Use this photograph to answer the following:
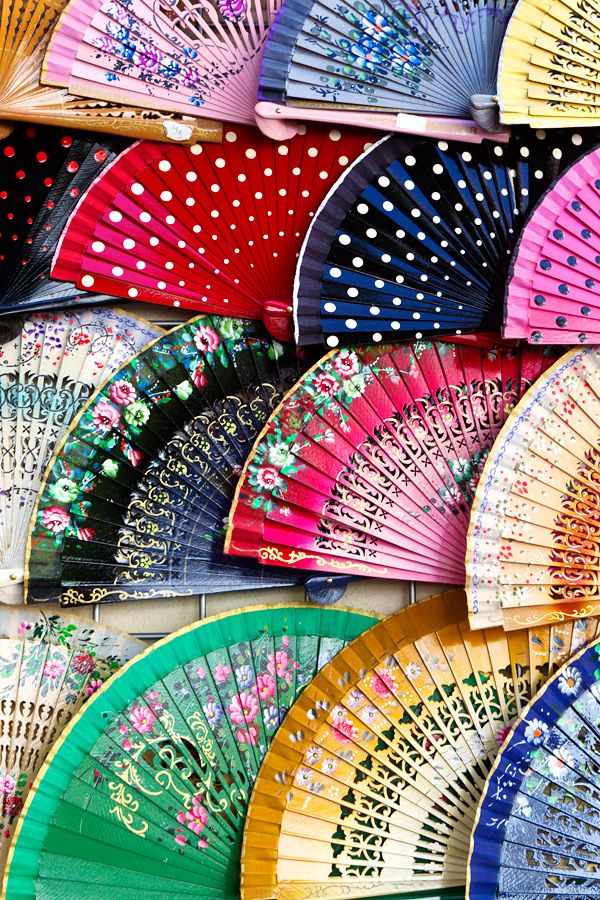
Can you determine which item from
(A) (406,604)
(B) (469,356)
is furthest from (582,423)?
(A) (406,604)

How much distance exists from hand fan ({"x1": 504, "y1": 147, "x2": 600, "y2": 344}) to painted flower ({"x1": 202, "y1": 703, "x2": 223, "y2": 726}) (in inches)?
38.4

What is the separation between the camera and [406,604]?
250 centimetres

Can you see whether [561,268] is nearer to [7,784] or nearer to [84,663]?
[84,663]

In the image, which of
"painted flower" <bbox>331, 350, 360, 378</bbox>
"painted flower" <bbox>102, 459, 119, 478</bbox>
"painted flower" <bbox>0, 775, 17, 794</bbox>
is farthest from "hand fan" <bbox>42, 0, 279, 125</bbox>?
"painted flower" <bbox>0, 775, 17, 794</bbox>

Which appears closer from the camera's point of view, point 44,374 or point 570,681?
point 570,681

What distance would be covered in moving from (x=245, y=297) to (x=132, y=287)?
236 mm

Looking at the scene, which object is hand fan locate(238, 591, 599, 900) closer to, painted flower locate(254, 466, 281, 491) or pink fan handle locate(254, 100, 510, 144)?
painted flower locate(254, 466, 281, 491)

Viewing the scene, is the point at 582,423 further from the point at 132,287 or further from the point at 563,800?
the point at 132,287

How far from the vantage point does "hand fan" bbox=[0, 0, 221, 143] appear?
240 centimetres

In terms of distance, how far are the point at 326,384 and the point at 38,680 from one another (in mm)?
856

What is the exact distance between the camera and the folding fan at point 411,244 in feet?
7.82

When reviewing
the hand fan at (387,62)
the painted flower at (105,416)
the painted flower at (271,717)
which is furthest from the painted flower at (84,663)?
the hand fan at (387,62)

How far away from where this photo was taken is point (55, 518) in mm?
2439

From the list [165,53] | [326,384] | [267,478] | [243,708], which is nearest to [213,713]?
[243,708]
